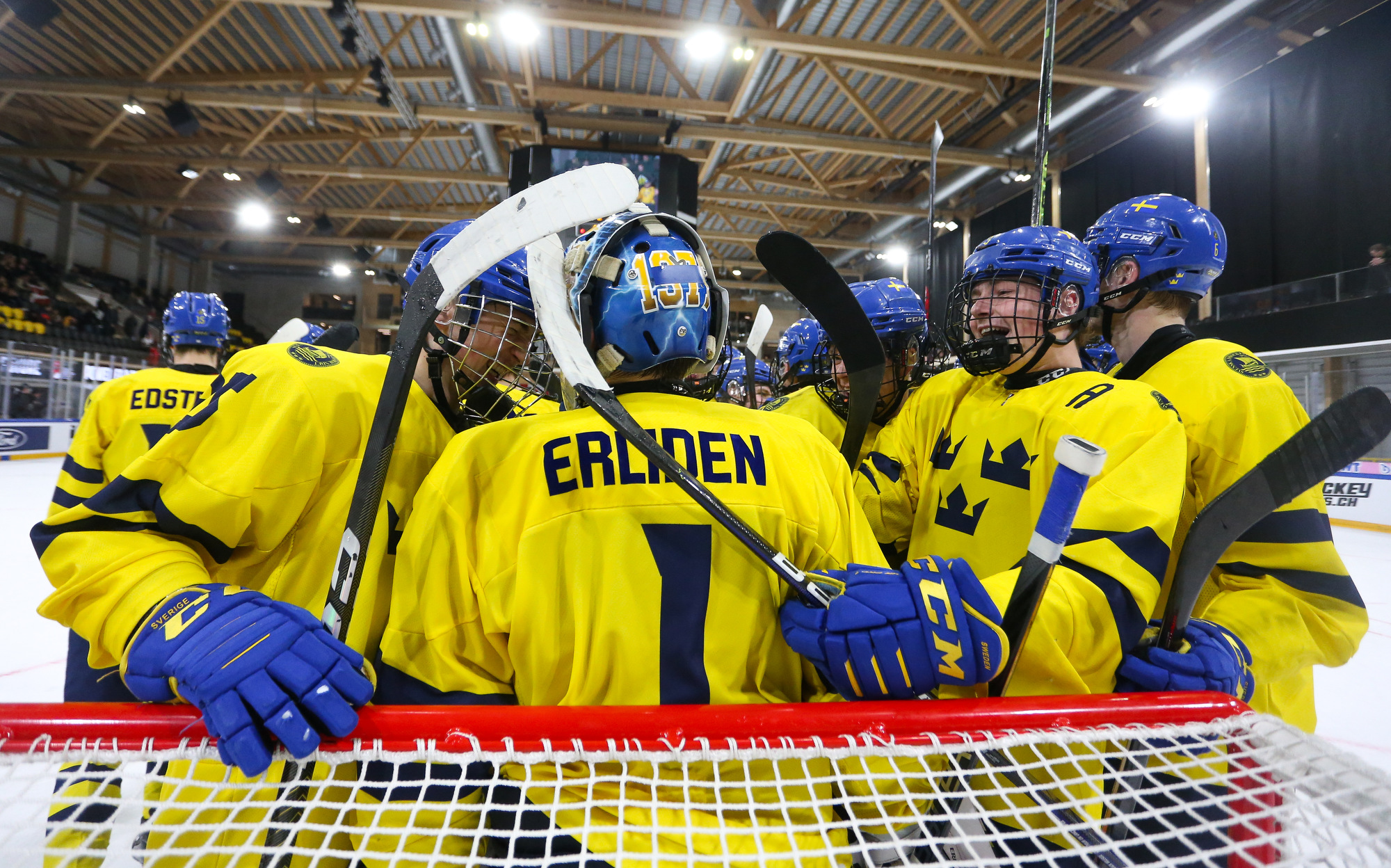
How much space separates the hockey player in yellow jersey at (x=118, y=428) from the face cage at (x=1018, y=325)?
229cm

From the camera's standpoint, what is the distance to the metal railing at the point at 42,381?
1005 centimetres

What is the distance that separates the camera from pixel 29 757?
68 centimetres

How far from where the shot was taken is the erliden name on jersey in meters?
1.01

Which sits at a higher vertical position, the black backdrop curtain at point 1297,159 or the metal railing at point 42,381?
the black backdrop curtain at point 1297,159

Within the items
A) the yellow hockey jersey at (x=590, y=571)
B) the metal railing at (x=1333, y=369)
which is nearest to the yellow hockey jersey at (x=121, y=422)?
the yellow hockey jersey at (x=590, y=571)

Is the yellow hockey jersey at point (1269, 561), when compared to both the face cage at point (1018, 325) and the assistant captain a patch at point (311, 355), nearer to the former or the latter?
the face cage at point (1018, 325)

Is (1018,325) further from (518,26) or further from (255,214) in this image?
(255,214)

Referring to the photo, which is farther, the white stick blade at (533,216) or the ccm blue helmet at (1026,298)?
the ccm blue helmet at (1026,298)

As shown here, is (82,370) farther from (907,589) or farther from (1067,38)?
(1067,38)

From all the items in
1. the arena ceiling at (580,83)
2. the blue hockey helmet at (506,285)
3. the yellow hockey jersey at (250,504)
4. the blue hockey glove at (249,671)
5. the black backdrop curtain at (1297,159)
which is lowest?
the blue hockey glove at (249,671)

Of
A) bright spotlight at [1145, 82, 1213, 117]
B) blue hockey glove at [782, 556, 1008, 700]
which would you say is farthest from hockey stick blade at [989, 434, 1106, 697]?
bright spotlight at [1145, 82, 1213, 117]

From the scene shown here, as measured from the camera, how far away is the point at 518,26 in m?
7.09

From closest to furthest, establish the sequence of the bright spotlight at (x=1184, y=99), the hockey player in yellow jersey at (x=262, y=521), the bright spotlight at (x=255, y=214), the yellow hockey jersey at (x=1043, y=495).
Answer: the hockey player in yellow jersey at (x=262, y=521), the yellow hockey jersey at (x=1043, y=495), the bright spotlight at (x=1184, y=99), the bright spotlight at (x=255, y=214)

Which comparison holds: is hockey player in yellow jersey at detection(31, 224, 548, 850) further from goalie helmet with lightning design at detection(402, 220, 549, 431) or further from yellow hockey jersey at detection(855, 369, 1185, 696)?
yellow hockey jersey at detection(855, 369, 1185, 696)
